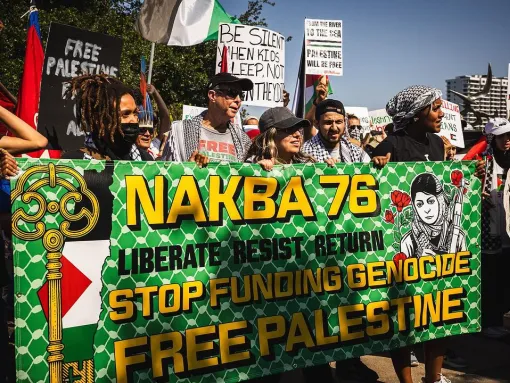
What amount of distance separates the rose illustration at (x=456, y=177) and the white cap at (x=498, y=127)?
1.70 meters

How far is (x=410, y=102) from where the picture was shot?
12.8ft

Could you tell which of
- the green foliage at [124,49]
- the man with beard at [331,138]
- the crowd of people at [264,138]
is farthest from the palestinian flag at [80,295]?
the green foliage at [124,49]

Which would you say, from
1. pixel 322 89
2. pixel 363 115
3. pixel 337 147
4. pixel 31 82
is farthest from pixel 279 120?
pixel 363 115

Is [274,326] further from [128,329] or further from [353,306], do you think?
[128,329]

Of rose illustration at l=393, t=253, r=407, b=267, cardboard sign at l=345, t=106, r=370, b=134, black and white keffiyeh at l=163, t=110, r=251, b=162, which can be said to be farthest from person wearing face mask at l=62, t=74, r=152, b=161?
cardboard sign at l=345, t=106, r=370, b=134

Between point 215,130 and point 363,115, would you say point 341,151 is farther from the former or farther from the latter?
point 363,115

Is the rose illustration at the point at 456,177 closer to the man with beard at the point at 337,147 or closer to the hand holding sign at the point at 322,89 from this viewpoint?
the man with beard at the point at 337,147

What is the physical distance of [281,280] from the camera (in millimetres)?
3100

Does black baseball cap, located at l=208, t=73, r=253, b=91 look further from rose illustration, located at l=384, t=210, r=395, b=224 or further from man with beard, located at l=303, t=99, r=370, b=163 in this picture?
rose illustration, located at l=384, t=210, r=395, b=224

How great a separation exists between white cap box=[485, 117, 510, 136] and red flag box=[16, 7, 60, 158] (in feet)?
13.6

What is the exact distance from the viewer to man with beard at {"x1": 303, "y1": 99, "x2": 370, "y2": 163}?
13.6ft

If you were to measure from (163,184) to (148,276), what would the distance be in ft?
1.49

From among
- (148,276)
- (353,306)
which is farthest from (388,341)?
(148,276)

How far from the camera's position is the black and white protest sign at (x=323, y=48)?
7.15 m
